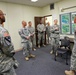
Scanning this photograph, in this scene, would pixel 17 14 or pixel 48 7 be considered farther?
pixel 48 7

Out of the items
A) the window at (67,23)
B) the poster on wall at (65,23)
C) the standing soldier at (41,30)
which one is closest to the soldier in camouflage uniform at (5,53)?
the window at (67,23)

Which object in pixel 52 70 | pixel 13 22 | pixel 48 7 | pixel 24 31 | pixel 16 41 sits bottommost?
pixel 52 70

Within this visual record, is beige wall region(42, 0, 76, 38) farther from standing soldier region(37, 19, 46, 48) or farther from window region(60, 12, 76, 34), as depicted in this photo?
standing soldier region(37, 19, 46, 48)

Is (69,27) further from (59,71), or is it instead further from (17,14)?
(17,14)

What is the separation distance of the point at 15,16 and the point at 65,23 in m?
2.61

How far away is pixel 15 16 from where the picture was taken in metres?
5.45

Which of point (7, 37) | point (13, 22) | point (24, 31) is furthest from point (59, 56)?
point (7, 37)

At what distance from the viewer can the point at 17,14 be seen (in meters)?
5.52

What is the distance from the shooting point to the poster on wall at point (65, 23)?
15.7 feet

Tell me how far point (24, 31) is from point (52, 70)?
1.77 m

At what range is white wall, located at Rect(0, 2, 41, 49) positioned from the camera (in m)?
5.13

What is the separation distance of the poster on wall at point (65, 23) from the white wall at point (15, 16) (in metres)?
2.04

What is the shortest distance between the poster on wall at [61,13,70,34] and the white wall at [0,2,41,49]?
2.04 meters

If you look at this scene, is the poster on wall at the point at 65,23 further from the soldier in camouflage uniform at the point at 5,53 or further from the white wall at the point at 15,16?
the soldier in camouflage uniform at the point at 5,53
